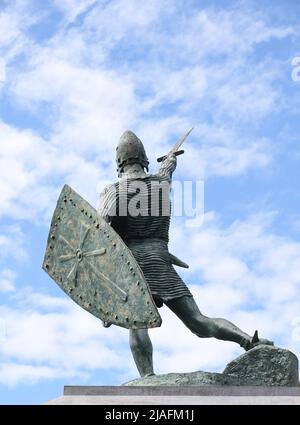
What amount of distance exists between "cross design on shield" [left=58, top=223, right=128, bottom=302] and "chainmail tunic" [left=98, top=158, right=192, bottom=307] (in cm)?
50

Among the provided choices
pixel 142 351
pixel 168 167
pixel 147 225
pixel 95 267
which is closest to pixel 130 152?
pixel 168 167

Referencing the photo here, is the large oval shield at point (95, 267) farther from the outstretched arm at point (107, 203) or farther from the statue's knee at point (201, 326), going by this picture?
the statue's knee at point (201, 326)

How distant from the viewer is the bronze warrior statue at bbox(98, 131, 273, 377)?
10461 mm

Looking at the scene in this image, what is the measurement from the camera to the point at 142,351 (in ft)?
34.0

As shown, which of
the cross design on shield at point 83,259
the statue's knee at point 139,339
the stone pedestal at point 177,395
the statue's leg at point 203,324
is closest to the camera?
the stone pedestal at point 177,395

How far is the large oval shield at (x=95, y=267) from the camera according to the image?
10.1 metres

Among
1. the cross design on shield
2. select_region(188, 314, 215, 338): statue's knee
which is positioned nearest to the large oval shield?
the cross design on shield

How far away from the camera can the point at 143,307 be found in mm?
9977

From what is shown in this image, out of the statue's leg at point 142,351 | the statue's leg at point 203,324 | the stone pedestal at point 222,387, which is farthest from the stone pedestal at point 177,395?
the statue's leg at point 203,324

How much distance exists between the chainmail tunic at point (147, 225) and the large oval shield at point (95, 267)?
1.29ft
